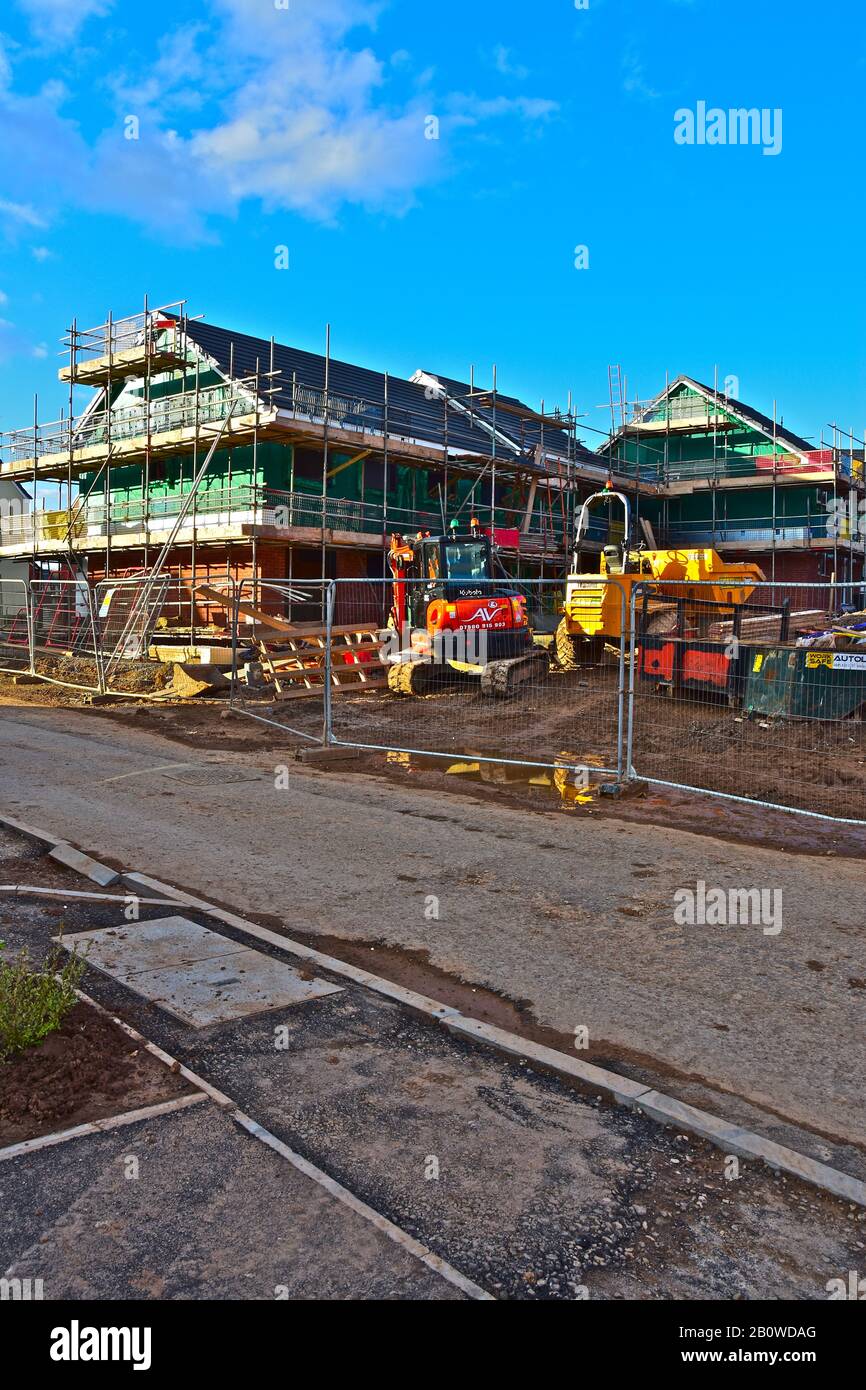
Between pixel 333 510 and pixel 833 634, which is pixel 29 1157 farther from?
pixel 333 510

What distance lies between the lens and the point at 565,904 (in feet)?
20.4

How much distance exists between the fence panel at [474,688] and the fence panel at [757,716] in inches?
29.4

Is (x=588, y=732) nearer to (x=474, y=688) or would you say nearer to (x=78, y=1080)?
(x=474, y=688)

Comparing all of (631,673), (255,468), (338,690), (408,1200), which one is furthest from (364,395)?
A: (408,1200)

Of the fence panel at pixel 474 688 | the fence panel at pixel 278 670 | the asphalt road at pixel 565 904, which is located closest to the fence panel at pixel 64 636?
the fence panel at pixel 278 670

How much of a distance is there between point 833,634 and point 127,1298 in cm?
1347

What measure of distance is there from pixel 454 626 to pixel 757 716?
605 centimetres

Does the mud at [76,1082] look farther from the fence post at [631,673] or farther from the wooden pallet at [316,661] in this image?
the wooden pallet at [316,661]

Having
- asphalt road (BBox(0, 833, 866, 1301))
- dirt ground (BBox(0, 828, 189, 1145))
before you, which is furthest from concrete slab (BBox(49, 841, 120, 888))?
asphalt road (BBox(0, 833, 866, 1301))

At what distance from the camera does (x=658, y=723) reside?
1326 cm

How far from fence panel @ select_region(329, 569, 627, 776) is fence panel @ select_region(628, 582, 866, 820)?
0.75 metres

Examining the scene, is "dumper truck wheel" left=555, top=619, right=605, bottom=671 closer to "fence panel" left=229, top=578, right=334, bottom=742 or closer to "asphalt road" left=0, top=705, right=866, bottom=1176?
"fence panel" left=229, top=578, right=334, bottom=742
